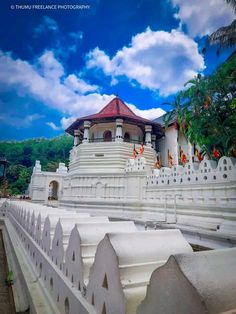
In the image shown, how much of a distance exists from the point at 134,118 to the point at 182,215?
11.6 meters

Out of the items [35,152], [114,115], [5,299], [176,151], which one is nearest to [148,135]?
[176,151]

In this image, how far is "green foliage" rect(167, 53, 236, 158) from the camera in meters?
10.4

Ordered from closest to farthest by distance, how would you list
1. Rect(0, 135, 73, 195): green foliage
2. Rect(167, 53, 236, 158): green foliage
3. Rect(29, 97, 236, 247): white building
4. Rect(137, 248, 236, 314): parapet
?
Rect(137, 248, 236, 314): parapet → Rect(29, 97, 236, 247): white building → Rect(167, 53, 236, 158): green foliage → Rect(0, 135, 73, 195): green foliage

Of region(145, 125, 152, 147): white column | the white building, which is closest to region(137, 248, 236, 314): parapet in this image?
the white building

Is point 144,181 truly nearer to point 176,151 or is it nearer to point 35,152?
point 176,151

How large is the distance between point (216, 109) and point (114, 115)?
9.75 m

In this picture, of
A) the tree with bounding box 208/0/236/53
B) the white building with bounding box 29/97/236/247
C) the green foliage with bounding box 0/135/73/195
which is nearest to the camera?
the white building with bounding box 29/97/236/247

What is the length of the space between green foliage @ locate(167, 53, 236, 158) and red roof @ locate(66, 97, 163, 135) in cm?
733

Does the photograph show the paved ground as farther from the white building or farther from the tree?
the tree

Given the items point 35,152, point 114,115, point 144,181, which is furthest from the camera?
point 35,152

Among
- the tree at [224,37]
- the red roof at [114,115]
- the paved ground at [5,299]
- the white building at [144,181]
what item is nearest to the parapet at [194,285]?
the paved ground at [5,299]

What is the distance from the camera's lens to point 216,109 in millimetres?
11391

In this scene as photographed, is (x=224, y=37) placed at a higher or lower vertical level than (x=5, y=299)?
higher

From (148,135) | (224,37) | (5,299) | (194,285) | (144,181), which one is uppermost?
(224,37)
